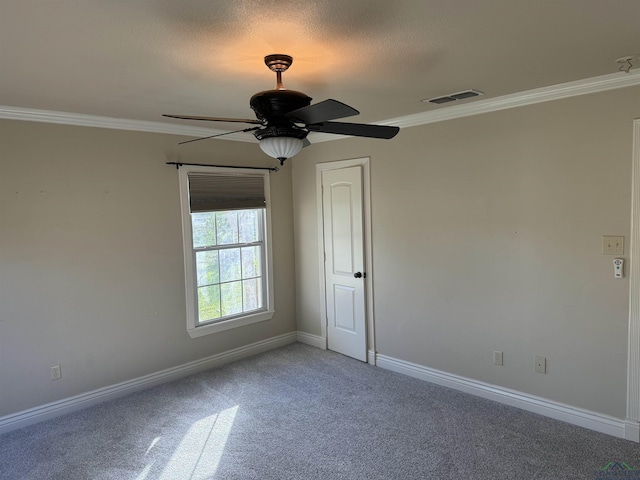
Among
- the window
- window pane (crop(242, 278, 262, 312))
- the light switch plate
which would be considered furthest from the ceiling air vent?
window pane (crop(242, 278, 262, 312))

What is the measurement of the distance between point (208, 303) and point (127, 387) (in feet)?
3.47

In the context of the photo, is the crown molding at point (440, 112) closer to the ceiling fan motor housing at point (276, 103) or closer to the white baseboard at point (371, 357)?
the ceiling fan motor housing at point (276, 103)

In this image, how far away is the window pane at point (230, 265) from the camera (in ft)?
14.7

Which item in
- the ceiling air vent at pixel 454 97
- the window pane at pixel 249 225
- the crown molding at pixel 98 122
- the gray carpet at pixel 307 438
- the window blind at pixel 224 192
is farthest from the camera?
the window pane at pixel 249 225

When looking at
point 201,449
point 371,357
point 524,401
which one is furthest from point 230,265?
point 524,401

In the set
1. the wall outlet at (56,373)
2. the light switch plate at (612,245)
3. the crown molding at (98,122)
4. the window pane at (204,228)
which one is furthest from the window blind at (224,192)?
the light switch plate at (612,245)

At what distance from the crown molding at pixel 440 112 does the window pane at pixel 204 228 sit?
81 centimetres

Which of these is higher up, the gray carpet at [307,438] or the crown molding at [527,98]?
the crown molding at [527,98]

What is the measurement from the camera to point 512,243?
3.31 metres

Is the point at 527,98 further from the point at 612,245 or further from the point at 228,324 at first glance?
the point at 228,324

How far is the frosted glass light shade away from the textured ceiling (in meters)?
0.44

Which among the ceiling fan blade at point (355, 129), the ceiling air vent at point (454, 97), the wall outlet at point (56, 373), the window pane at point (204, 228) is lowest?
the wall outlet at point (56, 373)

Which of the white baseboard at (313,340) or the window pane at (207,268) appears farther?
the white baseboard at (313,340)

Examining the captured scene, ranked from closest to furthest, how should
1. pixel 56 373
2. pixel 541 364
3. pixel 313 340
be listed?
pixel 541 364
pixel 56 373
pixel 313 340
